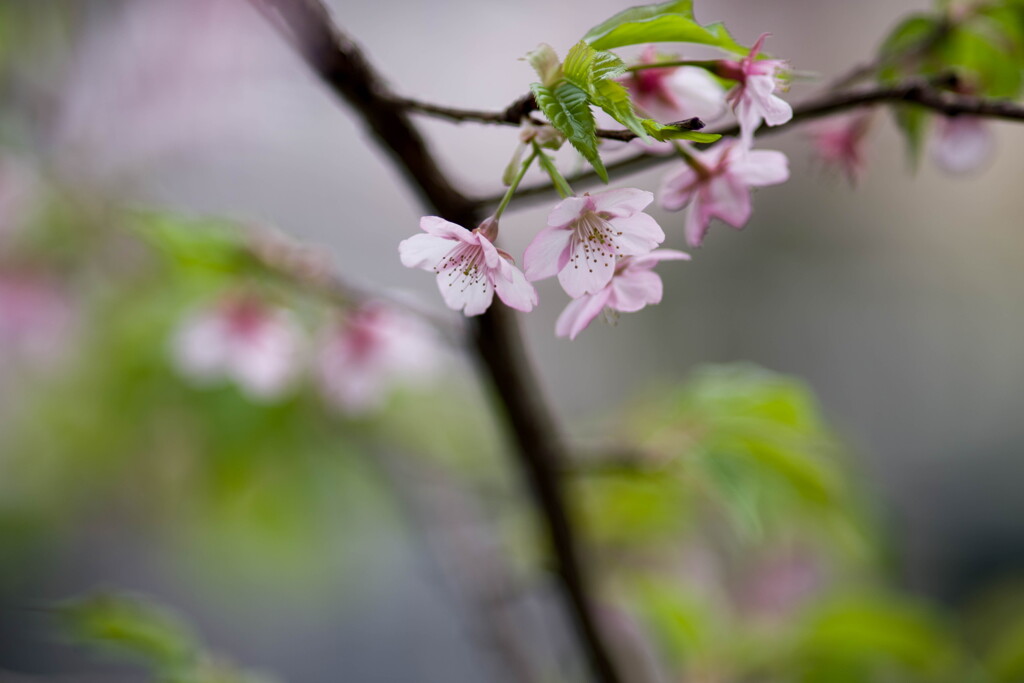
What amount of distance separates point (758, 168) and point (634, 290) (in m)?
0.06

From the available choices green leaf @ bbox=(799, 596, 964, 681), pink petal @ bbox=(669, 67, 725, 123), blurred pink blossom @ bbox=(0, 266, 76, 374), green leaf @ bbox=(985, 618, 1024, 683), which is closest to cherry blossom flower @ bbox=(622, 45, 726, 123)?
pink petal @ bbox=(669, 67, 725, 123)

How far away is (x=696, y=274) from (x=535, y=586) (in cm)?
146

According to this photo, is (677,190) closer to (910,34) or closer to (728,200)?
(728,200)

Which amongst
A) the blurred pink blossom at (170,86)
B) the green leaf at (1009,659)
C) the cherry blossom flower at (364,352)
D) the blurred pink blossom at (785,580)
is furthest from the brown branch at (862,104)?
the blurred pink blossom at (785,580)

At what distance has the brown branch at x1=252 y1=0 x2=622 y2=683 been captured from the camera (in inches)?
10.5

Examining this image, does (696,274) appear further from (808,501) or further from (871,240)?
(808,501)

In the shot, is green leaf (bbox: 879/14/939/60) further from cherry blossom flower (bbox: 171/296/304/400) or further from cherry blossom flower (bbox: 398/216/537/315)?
cherry blossom flower (bbox: 171/296/304/400)

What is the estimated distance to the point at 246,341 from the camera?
0.58 metres

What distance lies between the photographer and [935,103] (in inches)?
10.3

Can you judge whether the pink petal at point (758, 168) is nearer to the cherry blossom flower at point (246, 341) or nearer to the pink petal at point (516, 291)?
the pink petal at point (516, 291)

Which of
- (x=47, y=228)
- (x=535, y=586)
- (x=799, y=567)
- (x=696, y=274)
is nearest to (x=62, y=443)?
(x=47, y=228)

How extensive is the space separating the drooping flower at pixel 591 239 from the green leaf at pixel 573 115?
0.02 metres

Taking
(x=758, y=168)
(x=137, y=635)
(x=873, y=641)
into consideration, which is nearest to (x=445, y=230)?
(x=758, y=168)

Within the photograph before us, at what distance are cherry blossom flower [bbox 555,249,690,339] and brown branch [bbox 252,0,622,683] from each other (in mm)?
70
